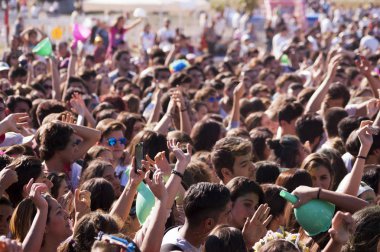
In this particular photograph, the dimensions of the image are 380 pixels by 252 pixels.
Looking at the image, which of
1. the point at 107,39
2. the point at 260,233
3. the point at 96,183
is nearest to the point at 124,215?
the point at 96,183

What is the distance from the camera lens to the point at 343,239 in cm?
495

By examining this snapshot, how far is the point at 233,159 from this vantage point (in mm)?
7383

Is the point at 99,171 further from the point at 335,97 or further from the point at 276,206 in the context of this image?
the point at 335,97

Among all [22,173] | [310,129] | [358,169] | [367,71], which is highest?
[358,169]

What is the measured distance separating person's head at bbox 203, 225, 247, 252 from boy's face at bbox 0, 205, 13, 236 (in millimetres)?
1617

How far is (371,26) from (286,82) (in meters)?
13.6

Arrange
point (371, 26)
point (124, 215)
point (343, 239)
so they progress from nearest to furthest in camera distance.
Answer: point (343, 239), point (124, 215), point (371, 26)

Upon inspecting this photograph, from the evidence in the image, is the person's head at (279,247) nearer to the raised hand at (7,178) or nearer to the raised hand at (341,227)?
the raised hand at (341,227)

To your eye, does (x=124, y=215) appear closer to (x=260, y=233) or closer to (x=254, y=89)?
(x=260, y=233)

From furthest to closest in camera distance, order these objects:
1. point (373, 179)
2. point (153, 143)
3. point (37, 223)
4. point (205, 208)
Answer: point (153, 143) → point (373, 179) → point (205, 208) → point (37, 223)

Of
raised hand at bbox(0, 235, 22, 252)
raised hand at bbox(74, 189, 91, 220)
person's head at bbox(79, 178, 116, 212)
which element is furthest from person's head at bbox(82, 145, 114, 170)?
raised hand at bbox(0, 235, 22, 252)

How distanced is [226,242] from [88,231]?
76cm

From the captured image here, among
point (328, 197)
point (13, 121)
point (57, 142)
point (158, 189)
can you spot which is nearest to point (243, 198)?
point (328, 197)

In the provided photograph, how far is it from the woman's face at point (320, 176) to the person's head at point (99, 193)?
5.89ft
